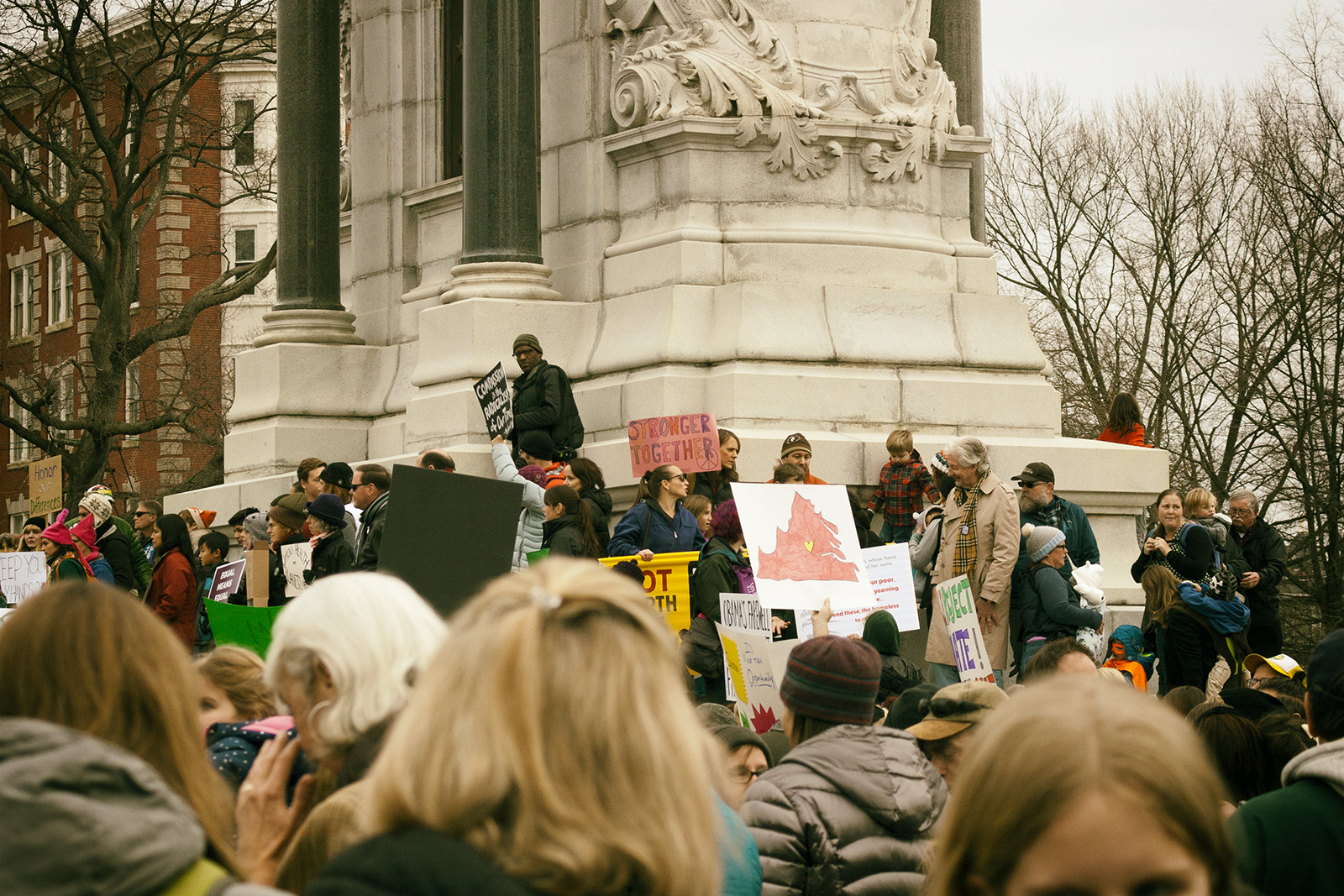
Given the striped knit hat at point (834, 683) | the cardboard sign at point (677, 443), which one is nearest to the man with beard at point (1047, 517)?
the cardboard sign at point (677, 443)

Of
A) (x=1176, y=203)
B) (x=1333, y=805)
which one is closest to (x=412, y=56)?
(x=1333, y=805)

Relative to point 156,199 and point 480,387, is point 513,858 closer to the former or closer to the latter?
point 480,387

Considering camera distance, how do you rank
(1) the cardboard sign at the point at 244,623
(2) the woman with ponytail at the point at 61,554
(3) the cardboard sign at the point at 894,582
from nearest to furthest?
(1) the cardboard sign at the point at 244,623 → (3) the cardboard sign at the point at 894,582 → (2) the woman with ponytail at the point at 61,554

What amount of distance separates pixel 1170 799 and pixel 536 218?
14.0 m

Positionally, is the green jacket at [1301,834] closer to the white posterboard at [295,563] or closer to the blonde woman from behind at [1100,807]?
the blonde woman from behind at [1100,807]

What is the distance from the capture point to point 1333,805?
409 centimetres

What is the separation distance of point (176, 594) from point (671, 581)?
485cm

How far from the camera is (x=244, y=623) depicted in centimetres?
933

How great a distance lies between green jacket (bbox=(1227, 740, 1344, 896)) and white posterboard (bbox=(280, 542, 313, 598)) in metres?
8.74

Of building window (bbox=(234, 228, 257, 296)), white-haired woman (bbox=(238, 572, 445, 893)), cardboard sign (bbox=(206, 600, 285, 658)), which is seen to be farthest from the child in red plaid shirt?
building window (bbox=(234, 228, 257, 296))

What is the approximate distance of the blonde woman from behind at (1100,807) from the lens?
2562 mm

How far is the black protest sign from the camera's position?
301 inches

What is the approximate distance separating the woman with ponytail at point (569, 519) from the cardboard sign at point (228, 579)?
2476mm

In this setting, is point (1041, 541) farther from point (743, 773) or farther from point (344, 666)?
point (344, 666)
